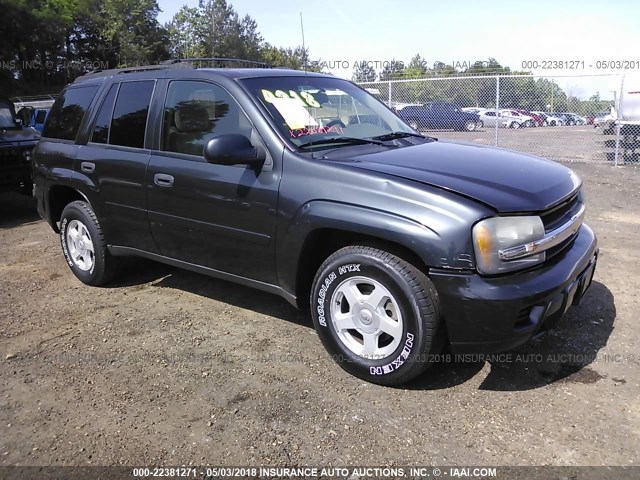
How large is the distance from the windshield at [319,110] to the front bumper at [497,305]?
1341 mm

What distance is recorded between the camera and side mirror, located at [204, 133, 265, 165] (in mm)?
3207

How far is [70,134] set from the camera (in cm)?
488

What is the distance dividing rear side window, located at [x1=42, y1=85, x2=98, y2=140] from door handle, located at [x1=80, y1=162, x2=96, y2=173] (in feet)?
1.25

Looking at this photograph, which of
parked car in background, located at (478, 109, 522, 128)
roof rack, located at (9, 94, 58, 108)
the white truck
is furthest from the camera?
parked car in background, located at (478, 109, 522, 128)

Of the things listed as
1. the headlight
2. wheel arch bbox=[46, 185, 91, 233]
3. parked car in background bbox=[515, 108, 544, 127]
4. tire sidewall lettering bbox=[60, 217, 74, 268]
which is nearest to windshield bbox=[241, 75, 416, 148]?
the headlight

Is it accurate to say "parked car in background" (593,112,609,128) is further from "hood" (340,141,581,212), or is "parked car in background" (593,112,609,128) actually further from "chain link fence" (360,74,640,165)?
"hood" (340,141,581,212)

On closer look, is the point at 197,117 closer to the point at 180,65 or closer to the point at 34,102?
the point at 180,65

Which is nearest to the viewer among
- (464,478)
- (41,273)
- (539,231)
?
(464,478)

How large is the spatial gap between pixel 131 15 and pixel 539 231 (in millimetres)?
62000

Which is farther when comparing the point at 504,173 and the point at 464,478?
the point at 504,173

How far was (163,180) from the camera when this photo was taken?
12.9 ft

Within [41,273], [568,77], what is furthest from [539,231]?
[568,77]

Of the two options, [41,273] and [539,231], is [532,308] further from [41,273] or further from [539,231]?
[41,273]

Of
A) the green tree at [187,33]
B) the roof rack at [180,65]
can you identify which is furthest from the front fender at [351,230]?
the green tree at [187,33]
